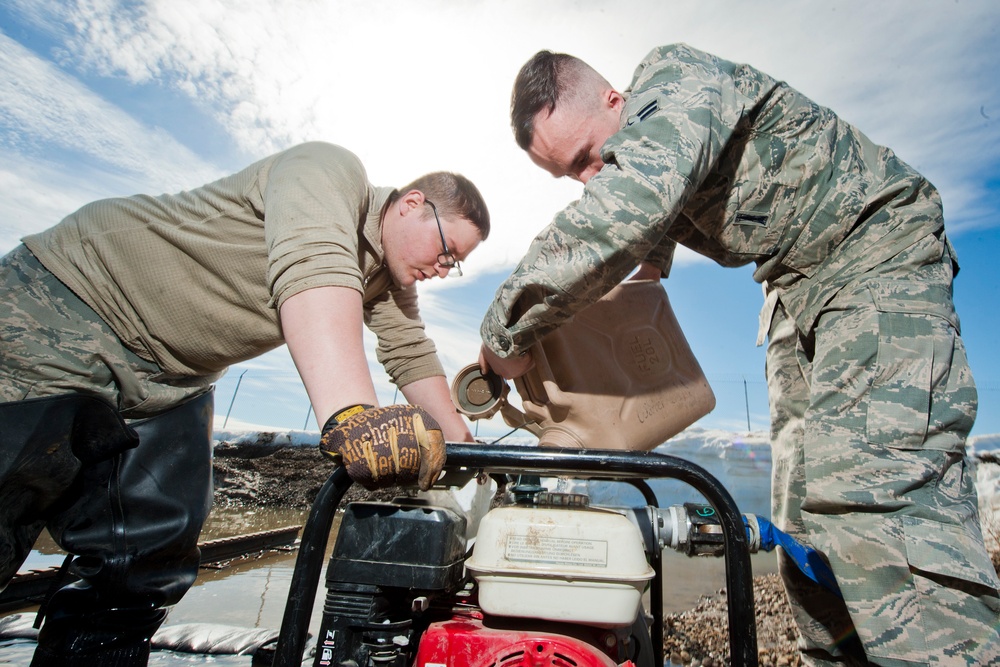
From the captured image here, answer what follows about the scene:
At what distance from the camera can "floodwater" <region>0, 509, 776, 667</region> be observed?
7.98ft

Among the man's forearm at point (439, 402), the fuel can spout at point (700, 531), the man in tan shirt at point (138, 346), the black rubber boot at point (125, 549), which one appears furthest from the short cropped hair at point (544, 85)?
the black rubber boot at point (125, 549)

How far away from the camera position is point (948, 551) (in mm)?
1128

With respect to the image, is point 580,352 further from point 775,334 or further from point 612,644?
point 612,644

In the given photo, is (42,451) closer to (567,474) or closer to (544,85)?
(567,474)

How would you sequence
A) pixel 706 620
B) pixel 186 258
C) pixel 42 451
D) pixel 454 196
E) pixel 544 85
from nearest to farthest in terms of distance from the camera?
pixel 42 451 → pixel 186 258 → pixel 544 85 → pixel 454 196 → pixel 706 620

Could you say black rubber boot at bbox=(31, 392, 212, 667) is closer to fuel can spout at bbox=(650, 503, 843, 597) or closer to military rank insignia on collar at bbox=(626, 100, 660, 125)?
fuel can spout at bbox=(650, 503, 843, 597)

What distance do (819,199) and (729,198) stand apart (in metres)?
0.24

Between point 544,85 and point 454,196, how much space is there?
0.50 m

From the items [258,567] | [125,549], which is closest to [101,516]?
[125,549]

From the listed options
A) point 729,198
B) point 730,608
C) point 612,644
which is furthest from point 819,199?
point 612,644

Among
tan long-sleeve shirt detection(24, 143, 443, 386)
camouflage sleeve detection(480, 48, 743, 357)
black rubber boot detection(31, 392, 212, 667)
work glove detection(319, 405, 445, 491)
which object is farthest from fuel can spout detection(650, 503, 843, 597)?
black rubber boot detection(31, 392, 212, 667)

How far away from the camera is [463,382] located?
1.91m

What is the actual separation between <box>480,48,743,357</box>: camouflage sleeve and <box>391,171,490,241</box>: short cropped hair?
24.3 inches

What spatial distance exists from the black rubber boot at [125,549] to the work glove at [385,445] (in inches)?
45.0
